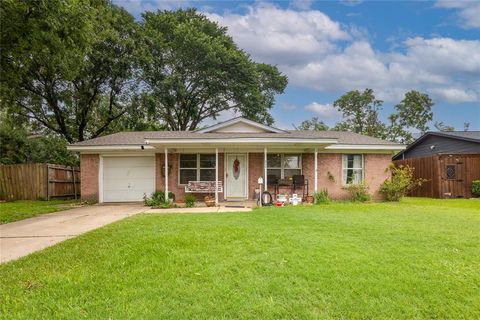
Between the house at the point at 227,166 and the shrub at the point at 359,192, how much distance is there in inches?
22.3

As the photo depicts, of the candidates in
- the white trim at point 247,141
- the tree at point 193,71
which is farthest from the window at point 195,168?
the tree at point 193,71

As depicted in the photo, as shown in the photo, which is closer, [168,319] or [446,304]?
[168,319]

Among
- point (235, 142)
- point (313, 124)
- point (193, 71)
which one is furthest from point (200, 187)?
point (313, 124)

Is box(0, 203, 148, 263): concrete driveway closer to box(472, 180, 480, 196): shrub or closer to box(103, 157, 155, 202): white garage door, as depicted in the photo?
box(103, 157, 155, 202): white garage door

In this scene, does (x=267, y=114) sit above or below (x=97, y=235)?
above

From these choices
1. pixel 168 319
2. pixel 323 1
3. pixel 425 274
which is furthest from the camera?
pixel 323 1

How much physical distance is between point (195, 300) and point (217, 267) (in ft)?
3.08

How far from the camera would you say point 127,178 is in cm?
1550

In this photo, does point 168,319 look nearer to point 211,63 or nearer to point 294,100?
point 211,63

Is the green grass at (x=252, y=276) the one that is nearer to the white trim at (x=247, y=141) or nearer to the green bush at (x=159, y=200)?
the green bush at (x=159, y=200)

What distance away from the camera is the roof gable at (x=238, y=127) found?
15.0m

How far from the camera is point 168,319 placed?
322 centimetres

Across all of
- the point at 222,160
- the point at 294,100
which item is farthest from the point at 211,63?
the point at 222,160

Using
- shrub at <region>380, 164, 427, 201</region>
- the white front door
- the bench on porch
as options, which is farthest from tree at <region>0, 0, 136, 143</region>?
shrub at <region>380, 164, 427, 201</region>
